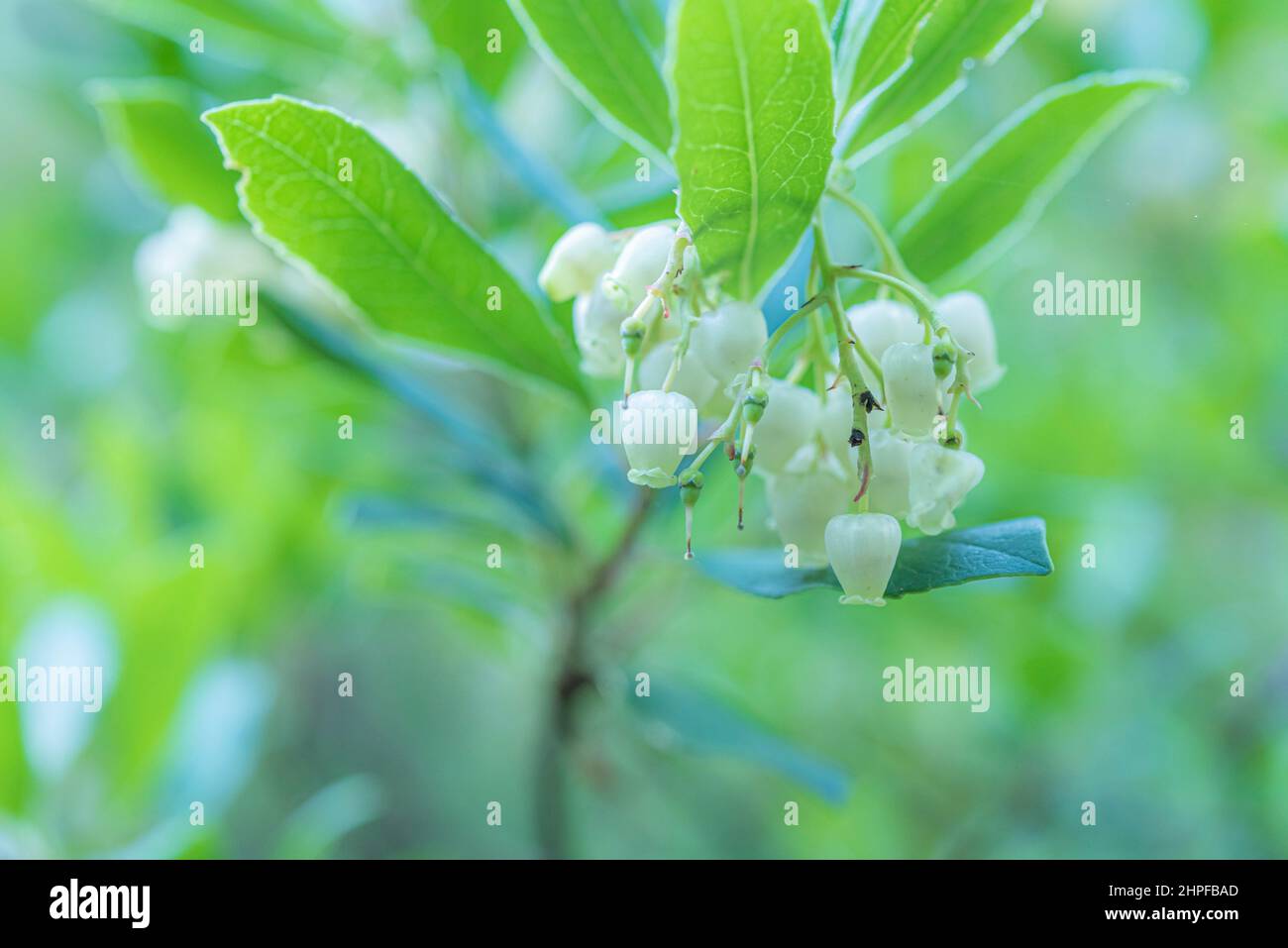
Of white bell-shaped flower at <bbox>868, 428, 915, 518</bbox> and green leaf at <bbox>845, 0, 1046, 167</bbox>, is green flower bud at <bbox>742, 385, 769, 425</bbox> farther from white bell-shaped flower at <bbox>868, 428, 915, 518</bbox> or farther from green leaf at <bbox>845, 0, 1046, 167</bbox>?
green leaf at <bbox>845, 0, 1046, 167</bbox>

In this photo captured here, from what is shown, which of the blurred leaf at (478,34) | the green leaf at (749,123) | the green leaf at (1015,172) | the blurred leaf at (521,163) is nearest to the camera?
the green leaf at (749,123)

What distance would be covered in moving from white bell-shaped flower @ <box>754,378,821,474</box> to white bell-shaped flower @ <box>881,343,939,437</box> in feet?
0.21

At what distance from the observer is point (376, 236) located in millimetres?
822

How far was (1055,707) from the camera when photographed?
180 cm

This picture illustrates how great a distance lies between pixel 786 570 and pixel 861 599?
0.14m

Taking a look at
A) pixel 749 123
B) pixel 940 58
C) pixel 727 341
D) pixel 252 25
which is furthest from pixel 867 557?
pixel 252 25

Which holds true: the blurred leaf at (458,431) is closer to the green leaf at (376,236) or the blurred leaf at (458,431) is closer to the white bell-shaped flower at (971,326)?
the green leaf at (376,236)

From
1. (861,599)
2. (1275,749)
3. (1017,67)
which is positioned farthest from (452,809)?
(861,599)

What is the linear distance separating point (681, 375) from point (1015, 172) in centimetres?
34

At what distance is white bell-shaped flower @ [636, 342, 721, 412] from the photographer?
28.8 inches

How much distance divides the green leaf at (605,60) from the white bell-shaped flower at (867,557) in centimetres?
36

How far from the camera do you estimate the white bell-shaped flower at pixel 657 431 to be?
2.27 ft

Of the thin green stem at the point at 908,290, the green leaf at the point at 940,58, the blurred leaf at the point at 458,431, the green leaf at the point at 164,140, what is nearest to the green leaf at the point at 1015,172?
the green leaf at the point at 940,58

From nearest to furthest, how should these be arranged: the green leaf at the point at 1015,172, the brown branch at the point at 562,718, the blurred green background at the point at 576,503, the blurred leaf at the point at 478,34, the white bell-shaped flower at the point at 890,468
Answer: the white bell-shaped flower at the point at 890,468, the green leaf at the point at 1015,172, the blurred leaf at the point at 478,34, the brown branch at the point at 562,718, the blurred green background at the point at 576,503
